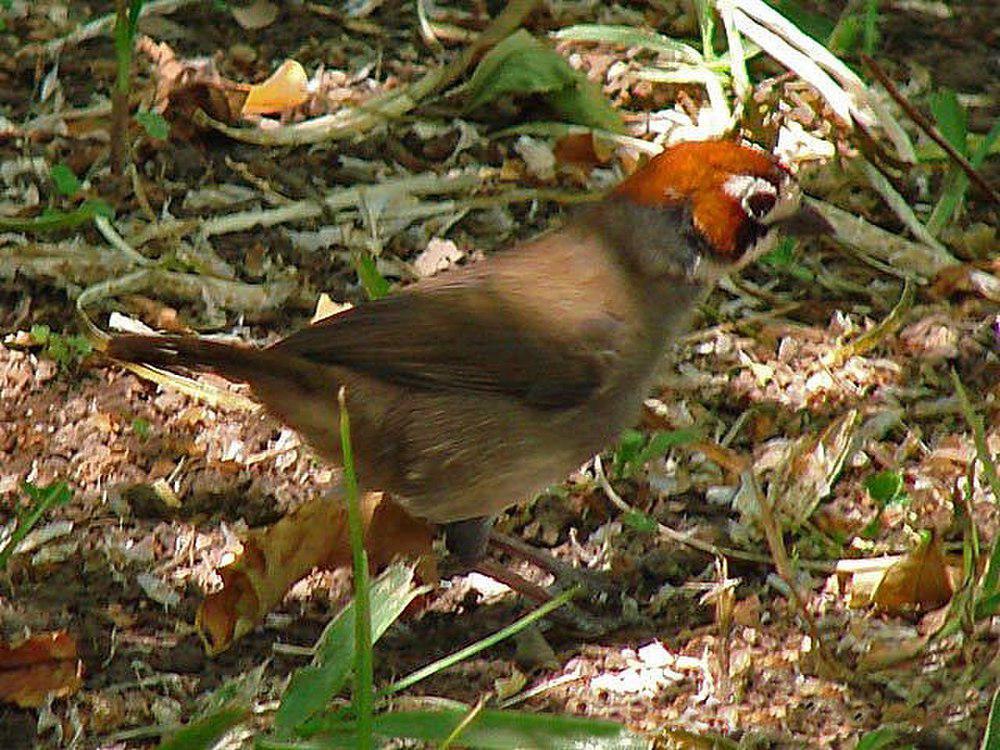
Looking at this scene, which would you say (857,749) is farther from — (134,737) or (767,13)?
(767,13)

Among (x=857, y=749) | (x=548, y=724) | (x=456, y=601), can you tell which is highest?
(x=548, y=724)

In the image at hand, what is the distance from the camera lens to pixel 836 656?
3629 millimetres

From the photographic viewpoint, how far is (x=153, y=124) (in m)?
5.02

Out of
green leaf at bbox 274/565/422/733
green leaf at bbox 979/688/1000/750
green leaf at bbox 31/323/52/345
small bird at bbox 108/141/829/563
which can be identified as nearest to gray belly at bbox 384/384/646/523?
small bird at bbox 108/141/829/563

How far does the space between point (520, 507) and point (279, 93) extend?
1.72 metres

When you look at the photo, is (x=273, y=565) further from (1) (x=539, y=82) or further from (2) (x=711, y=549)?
(1) (x=539, y=82)

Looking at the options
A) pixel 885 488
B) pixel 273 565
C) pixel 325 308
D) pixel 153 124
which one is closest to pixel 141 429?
pixel 325 308

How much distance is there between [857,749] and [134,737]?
52.0 inches

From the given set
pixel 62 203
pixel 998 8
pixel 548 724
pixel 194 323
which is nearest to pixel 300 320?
pixel 194 323

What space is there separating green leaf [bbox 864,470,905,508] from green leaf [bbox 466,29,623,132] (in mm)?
1631

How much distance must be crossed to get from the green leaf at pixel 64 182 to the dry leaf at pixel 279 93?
2.09 feet

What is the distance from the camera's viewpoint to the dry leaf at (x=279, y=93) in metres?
5.27

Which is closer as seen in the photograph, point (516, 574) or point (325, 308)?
point (516, 574)

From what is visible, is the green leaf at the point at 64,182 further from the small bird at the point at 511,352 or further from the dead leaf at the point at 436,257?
the small bird at the point at 511,352
